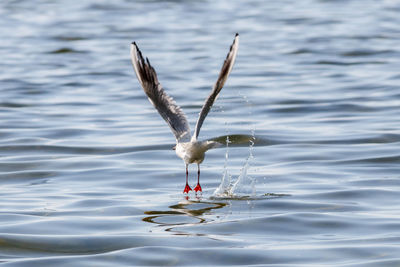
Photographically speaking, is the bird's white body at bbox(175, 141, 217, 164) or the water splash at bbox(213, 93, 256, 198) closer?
the bird's white body at bbox(175, 141, 217, 164)

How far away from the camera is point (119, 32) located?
89.3 feet

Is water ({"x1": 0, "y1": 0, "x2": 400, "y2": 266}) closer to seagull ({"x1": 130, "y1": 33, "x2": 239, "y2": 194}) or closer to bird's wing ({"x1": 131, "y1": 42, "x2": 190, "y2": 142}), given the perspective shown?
seagull ({"x1": 130, "y1": 33, "x2": 239, "y2": 194})

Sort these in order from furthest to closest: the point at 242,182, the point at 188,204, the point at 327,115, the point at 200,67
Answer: the point at 200,67
the point at 327,115
the point at 242,182
the point at 188,204

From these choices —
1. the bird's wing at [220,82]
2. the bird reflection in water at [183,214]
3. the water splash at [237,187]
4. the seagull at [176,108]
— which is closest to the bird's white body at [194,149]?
the seagull at [176,108]

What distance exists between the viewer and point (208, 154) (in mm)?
10961

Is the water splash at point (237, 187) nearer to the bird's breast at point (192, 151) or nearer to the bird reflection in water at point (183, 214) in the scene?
the bird reflection in water at point (183, 214)

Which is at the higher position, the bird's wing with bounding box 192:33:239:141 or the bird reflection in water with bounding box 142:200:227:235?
the bird's wing with bounding box 192:33:239:141

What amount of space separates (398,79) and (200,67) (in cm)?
484

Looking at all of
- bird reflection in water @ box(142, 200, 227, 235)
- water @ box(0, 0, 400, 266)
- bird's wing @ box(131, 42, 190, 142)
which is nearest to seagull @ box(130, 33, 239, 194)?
bird's wing @ box(131, 42, 190, 142)

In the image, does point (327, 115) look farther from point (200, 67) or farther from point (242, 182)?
point (200, 67)

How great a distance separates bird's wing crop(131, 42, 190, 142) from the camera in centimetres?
772

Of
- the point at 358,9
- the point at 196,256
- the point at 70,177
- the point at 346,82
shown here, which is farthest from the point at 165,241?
the point at 358,9

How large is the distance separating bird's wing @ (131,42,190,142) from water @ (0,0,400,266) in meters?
0.72

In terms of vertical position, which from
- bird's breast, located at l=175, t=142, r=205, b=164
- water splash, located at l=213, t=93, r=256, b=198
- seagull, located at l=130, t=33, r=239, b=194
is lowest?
water splash, located at l=213, t=93, r=256, b=198
